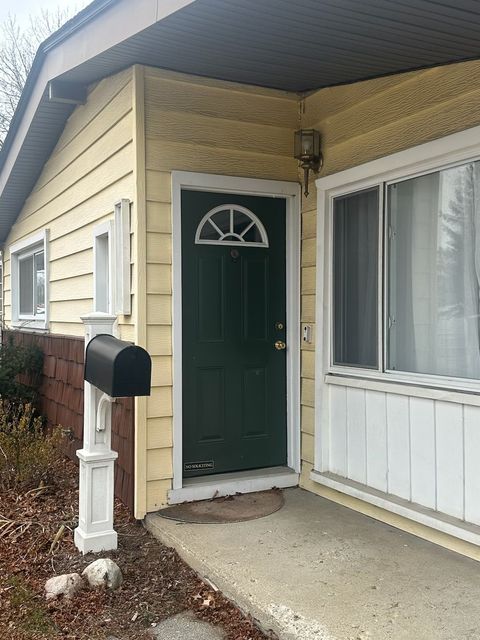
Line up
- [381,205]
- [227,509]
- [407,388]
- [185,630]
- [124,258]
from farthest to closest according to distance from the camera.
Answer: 1. [124,258]
2. [227,509]
3. [381,205]
4. [407,388]
5. [185,630]

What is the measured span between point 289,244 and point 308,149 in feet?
2.30

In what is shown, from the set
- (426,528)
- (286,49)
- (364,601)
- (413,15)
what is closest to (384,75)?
(286,49)

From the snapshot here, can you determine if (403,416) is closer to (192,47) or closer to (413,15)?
(413,15)

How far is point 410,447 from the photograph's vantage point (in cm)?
363

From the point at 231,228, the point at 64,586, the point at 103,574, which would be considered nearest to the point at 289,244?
the point at 231,228

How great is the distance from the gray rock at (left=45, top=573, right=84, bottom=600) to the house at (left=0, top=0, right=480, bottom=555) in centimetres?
92

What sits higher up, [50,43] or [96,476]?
[50,43]

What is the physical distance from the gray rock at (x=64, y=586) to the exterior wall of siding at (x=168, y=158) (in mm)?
990

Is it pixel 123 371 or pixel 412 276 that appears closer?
pixel 123 371

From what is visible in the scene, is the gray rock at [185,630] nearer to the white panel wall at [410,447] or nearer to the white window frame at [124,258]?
the white panel wall at [410,447]

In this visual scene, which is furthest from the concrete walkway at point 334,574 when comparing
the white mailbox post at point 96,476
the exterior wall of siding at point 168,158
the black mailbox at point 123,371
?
the black mailbox at point 123,371

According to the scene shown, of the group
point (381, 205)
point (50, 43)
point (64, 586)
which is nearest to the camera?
point (64, 586)

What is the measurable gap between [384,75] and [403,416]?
2081mm

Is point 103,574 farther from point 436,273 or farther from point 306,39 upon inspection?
point 306,39
